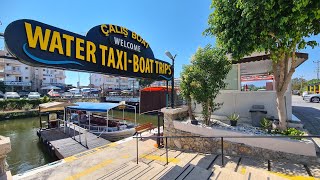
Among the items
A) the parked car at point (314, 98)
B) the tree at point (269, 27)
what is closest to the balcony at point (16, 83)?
the tree at point (269, 27)

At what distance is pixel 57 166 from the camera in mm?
6824

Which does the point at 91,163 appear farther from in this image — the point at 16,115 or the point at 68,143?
the point at 16,115

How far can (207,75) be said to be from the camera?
728 centimetres

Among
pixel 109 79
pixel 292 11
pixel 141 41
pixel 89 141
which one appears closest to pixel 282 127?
pixel 292 11

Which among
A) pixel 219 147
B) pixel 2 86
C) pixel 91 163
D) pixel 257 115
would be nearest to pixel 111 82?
pixel 2 86

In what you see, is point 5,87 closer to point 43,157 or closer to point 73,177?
point 43,157

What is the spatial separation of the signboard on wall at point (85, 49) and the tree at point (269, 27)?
297 cm

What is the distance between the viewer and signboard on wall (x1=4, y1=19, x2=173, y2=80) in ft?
13.8

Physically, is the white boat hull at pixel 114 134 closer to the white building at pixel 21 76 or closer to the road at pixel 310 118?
the road at pixel 310 118

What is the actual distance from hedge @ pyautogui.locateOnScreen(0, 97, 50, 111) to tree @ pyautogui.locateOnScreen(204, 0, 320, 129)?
1208 inches

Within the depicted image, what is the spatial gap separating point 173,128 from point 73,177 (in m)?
4.10

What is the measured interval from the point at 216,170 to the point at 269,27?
169 inches

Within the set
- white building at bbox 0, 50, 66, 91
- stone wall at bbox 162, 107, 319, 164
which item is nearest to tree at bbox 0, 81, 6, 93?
white building at bbox 0, 50, 66, 91

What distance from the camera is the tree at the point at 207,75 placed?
713 centimetres
